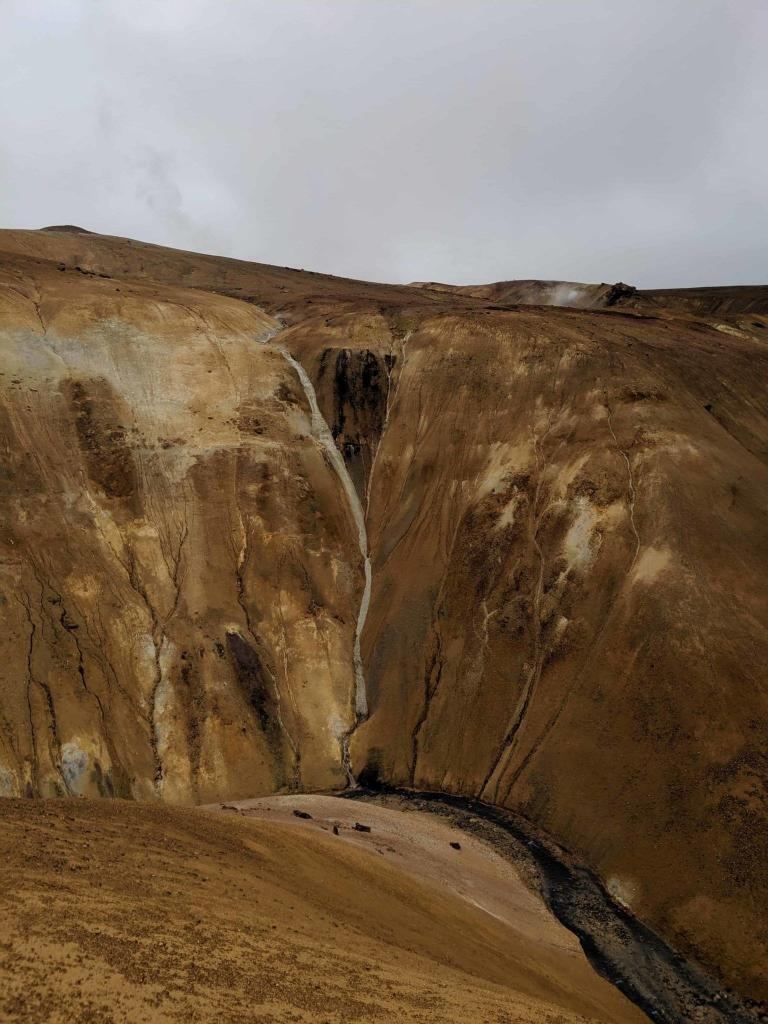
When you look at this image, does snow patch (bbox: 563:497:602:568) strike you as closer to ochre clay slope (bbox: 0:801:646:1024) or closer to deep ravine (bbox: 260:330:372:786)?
deep ravine (bbox: 260:330:372:786)

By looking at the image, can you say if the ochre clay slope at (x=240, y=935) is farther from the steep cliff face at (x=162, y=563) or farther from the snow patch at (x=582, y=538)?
the snow patch at (x=582, y=538)

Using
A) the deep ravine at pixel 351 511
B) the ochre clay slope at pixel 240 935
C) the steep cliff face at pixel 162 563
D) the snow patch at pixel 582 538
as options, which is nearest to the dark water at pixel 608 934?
the ochre clay slope at pixel 240 935

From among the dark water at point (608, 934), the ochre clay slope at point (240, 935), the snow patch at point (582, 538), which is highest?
the snow patch at point (582, 538)

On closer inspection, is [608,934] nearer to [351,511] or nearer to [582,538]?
[582,538]

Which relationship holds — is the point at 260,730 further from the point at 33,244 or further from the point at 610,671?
the point at 33,244

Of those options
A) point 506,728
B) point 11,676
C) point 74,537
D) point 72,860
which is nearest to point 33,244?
point 74,537

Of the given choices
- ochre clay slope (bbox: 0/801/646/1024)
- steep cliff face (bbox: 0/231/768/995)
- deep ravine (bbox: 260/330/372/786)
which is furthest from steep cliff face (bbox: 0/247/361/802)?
ochre clay slope (bbox: 0/801/646/1024)
